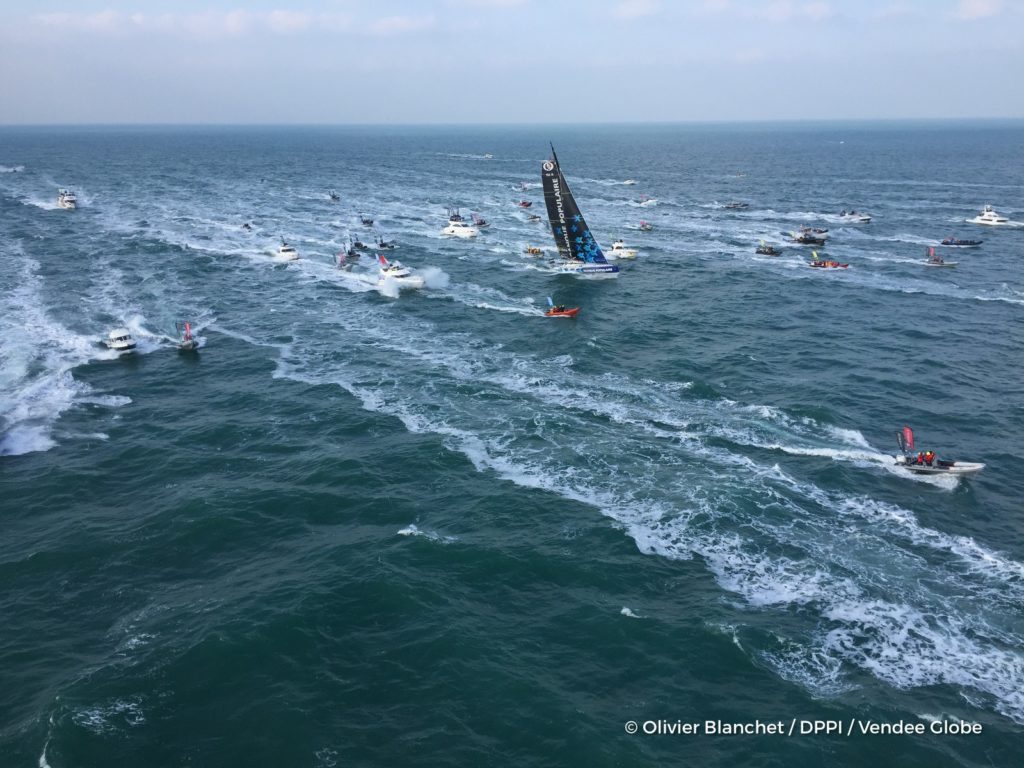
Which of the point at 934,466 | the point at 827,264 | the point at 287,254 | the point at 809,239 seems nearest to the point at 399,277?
the point at 287,254

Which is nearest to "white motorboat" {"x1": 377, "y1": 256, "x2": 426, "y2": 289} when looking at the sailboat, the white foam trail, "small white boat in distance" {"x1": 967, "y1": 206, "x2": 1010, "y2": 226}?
the sailboat

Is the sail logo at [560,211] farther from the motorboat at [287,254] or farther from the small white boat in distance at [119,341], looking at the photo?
the small white boat in distance at [119,341]

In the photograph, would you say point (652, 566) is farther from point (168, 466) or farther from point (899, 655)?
point (168, 466)

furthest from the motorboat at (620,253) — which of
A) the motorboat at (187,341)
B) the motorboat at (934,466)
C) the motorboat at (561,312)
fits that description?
the motorboat at (934,466)

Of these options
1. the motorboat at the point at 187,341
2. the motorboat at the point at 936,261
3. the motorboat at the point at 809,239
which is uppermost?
the motorboat at the point at 809,239

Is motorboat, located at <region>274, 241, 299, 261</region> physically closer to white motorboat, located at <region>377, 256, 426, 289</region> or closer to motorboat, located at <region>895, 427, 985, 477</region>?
white motorboat, located at <region>377, 256, 426, 289</region>

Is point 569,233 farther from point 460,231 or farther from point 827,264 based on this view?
point 827,264
